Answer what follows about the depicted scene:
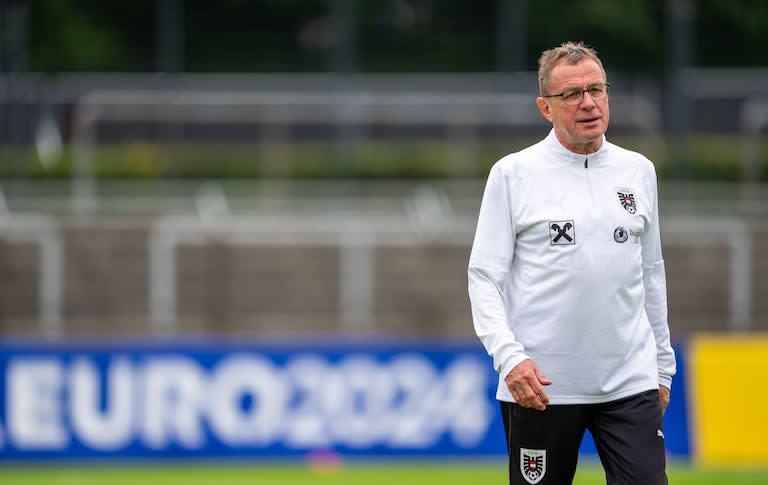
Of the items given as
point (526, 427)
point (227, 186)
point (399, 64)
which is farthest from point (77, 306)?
point (526, 427)

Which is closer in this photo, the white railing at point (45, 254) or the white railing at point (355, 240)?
the white railing at point (45, 254)

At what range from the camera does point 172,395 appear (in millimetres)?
11867

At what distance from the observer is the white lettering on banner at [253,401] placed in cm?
1180

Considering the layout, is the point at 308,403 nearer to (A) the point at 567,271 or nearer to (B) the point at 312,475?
(B) the point at 312,475

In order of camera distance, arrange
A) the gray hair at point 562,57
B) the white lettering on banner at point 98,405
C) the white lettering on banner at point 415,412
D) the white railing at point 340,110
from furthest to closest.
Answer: the white railing at point 340,110 < the white lettering on banner at point 415,412 < the white lettering on banner at point 98,405 < the gray hair at point 562,57

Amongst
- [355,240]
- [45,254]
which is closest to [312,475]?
[355,240]

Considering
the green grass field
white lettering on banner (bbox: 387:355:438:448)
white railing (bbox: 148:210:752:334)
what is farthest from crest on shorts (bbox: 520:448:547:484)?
white railing (bbox: 148:210:752:334)

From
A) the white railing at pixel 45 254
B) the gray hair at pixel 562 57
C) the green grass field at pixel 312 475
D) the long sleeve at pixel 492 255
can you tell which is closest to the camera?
the long sleeve at pixel 492 255

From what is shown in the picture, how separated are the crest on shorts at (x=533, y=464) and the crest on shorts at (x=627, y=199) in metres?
0.92

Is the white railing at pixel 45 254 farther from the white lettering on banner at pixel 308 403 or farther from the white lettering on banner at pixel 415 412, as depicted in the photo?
the white lettering on banner at pixel 415 412

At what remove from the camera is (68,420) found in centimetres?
1181

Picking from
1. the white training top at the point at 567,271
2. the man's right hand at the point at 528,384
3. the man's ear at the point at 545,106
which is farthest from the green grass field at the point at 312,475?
the man's right hand at the point at 528,384

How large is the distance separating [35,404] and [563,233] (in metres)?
7.80

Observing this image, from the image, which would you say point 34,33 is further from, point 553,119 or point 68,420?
point 553,119
